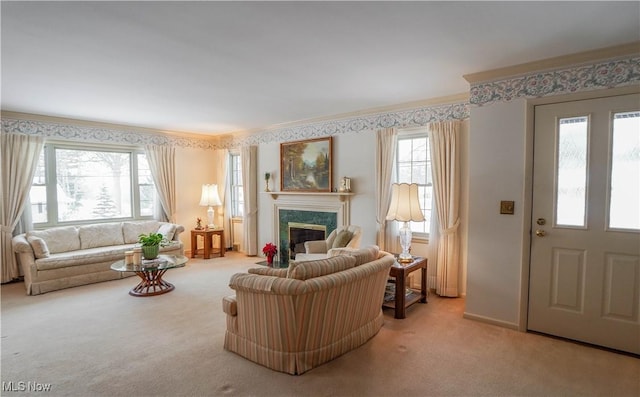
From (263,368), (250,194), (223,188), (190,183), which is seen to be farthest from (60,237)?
(263,368)

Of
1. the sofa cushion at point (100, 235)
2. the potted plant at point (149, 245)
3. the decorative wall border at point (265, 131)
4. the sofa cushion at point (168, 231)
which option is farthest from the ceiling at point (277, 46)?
the sofa cushion at point (168, 231)

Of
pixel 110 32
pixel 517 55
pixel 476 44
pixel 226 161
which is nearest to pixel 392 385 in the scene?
pixel 476 44

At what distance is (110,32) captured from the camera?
2.47 m

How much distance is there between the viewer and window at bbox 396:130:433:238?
4.61 meters

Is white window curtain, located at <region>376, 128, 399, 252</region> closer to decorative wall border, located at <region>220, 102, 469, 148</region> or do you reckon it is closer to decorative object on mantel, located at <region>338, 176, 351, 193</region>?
decorative wall border, located at <region>220, 102, 469, 148</region>

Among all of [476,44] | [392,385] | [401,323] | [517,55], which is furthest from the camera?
[401,323]

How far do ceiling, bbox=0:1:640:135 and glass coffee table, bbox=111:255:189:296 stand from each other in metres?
2.11

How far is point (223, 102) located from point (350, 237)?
248 centimetres

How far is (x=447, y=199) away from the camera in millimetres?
4234

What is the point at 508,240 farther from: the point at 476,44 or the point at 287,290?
the point at 287,290

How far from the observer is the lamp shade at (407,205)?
3.83 meters

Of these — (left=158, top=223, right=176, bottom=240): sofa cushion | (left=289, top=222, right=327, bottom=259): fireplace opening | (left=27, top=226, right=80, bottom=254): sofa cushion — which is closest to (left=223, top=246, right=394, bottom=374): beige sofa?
(left=289, top=222, right=327, bottom=259): fireplace opening

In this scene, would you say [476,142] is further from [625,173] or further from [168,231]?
[168,231]

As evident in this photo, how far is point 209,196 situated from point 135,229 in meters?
1.46
